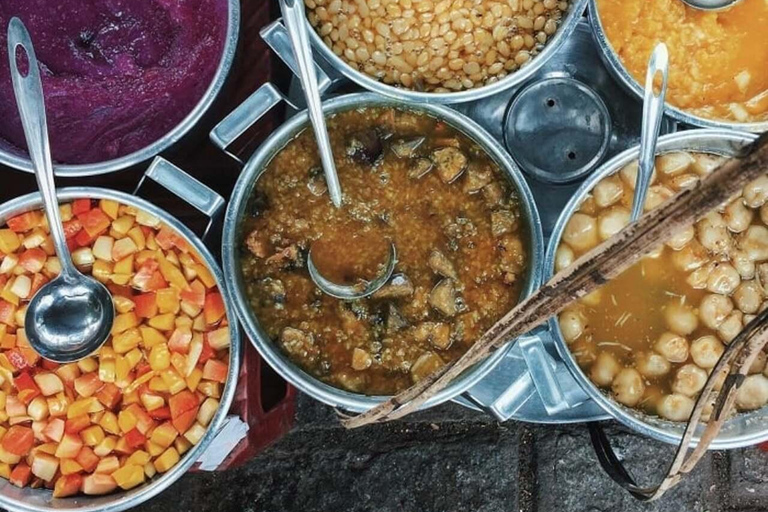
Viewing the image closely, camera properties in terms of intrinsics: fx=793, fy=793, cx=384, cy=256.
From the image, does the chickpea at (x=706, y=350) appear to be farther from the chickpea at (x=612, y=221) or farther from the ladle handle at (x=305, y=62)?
the ladle handle at (x=305, y=62)

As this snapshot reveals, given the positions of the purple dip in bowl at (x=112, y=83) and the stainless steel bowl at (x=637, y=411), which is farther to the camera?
the purple dip in bowl at (x=112, y=83)

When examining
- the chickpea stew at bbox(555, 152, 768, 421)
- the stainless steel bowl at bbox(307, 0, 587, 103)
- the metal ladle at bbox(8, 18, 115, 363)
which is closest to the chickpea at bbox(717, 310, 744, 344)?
the chickpea stew at bbox(555, 152, 768, 421)

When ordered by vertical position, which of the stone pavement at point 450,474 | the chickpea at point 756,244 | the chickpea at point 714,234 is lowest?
the stone pavement at point 450,474

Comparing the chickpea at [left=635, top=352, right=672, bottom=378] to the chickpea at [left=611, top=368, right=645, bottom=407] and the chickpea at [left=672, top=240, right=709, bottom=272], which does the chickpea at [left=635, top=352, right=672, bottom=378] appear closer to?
the chickpea at [left=611, top=368, right=645, bottom=407]

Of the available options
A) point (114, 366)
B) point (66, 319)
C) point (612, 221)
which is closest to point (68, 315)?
point (66, 319)

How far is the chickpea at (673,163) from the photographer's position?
170 centimetres

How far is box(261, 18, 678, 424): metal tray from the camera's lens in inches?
73.4

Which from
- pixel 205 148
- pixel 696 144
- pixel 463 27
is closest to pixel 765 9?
pixel 696 144

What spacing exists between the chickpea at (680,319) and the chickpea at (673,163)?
0.93 ft

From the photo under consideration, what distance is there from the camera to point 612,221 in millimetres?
1678

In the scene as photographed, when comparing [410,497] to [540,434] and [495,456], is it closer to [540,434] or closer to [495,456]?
[495,456]

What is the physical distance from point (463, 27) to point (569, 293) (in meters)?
1.01

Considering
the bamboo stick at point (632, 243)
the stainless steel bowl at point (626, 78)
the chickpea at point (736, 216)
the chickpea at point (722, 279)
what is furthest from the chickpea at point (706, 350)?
the bamboo stick at point (632, 243)

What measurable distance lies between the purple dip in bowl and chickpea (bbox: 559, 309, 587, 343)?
93 cm
